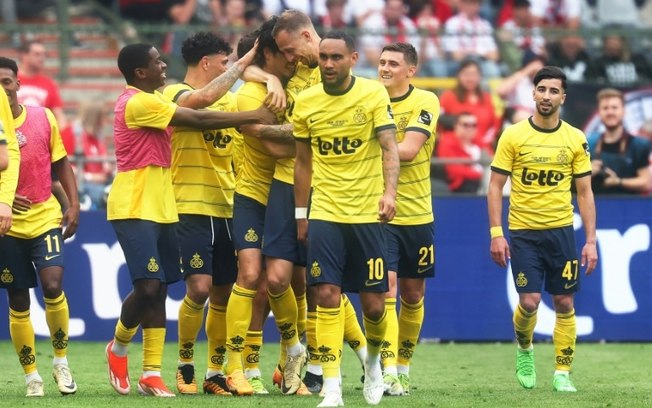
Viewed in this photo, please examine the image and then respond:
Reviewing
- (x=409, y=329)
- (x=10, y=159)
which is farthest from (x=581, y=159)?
(x=10, y=159)

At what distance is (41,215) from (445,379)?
3.67m

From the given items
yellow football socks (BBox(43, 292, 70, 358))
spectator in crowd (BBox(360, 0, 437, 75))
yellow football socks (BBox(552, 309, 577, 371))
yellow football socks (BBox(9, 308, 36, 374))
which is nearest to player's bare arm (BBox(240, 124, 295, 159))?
yellow football socks (BBox(43, 292, 70, 358))

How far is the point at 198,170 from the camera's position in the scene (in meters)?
10.5

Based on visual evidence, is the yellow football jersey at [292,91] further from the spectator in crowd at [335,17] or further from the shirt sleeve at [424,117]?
the spectator in crowd at [335,17]

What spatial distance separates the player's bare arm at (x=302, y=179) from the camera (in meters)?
9.45

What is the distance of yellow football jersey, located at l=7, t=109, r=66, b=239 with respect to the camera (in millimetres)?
10172

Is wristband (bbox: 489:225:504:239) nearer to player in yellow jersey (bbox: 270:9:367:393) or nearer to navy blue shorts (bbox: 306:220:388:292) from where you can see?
player in yellow jersey (bbox: 270:9:367:393)

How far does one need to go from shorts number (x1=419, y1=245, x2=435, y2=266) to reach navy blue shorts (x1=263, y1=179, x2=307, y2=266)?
39.1 inches

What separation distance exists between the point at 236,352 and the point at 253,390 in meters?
0.33

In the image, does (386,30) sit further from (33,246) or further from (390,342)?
(33,246)

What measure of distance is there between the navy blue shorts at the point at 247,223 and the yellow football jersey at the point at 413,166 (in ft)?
3.34

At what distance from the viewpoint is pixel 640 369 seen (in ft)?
41.3

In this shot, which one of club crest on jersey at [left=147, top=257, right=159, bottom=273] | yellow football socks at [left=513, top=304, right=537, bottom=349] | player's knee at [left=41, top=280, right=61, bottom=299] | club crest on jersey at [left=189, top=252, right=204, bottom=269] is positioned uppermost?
club crest on jersey at [left=147, top=257, right=159, bottom=273]

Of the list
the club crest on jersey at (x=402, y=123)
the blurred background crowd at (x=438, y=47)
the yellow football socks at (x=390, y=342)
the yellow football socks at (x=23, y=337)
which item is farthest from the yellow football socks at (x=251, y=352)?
the blurred background crowd at (x=438, y=47)
